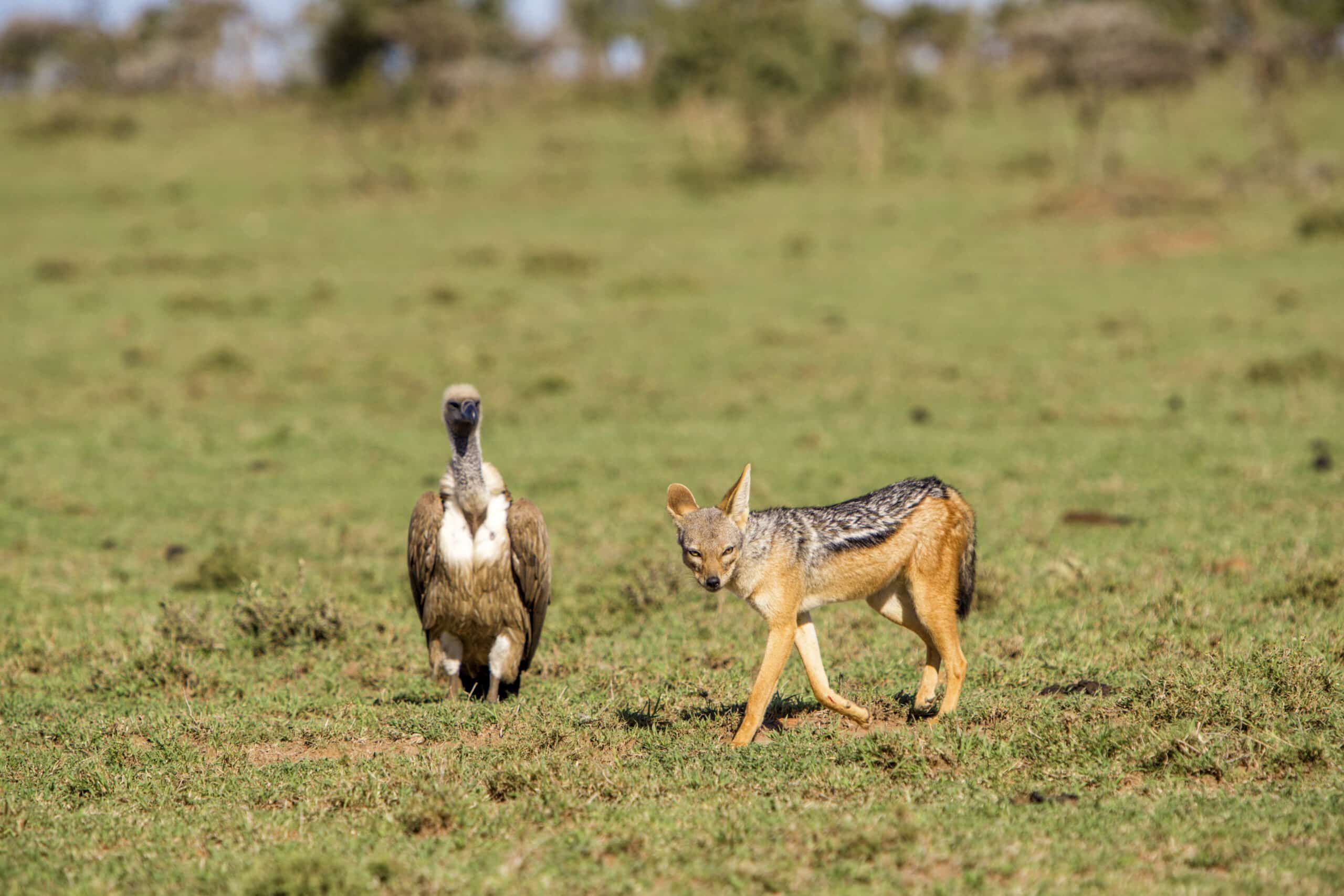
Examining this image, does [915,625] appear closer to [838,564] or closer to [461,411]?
[838,564]

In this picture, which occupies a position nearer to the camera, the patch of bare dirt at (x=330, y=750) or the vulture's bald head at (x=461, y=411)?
the patch of bare dirt at (x=330, y=750)

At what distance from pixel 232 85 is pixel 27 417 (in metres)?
53.6

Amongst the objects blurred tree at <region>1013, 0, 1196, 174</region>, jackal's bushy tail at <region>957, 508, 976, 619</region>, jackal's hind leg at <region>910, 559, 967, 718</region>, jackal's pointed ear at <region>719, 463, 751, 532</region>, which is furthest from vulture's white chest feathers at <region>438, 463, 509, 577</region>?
blurred tree at <region>1013, 0, 1196, 174</region>

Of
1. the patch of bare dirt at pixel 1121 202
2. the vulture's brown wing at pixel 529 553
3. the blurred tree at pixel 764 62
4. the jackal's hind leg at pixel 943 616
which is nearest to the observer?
the jackal's hind leg at pixel 943 616

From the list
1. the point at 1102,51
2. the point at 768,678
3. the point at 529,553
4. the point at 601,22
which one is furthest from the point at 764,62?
the point at 601,22

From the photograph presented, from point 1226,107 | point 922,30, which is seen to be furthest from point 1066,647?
point 1226,107

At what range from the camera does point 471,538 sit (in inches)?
275

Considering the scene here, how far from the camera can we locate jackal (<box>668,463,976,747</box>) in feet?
19.5

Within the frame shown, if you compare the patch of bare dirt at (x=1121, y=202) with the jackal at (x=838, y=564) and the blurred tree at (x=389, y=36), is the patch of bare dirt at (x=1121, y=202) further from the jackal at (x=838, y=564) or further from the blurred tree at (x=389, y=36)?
the jackal at (x=838, y=564)

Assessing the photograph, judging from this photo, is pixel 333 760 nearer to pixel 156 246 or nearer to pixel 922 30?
pixel 156 246

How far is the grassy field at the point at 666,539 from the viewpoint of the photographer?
17.4 feet

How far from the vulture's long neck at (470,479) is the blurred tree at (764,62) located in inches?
1189

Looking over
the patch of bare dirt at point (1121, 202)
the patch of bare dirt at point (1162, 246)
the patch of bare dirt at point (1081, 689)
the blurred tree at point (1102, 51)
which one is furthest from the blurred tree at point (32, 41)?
the patch of bare dirt at point (1081, 689)

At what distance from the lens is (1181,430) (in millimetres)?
13156
